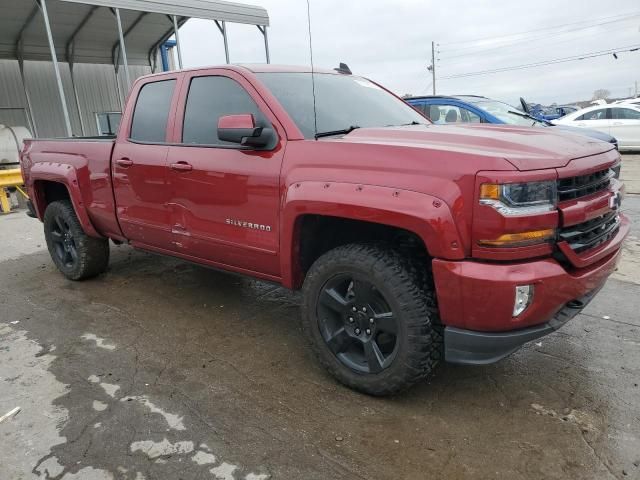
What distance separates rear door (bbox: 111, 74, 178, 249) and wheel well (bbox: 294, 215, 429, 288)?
1.30 m

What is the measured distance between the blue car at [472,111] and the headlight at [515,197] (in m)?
5.98

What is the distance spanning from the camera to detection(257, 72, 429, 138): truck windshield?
3.23 meters

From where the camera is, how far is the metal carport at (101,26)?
12.4 meters

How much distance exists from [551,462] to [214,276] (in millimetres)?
3688

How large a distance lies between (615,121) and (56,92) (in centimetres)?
1800

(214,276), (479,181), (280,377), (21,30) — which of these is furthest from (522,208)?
(21,30)

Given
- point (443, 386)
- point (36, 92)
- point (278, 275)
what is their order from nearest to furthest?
A: point (443, 386) → point (278, 275) → point (36, 92)

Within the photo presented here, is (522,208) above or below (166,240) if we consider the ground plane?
above

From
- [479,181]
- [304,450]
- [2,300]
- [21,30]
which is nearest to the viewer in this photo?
[479,181]

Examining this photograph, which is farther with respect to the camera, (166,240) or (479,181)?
(166,240)

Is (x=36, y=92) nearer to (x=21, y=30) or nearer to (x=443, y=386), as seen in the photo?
(x=21, y=30)

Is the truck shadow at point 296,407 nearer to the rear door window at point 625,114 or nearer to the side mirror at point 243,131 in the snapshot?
the side mirror at point 243,131

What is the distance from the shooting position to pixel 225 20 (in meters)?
13.9

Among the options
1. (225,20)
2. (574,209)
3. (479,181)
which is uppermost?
(225,20)
